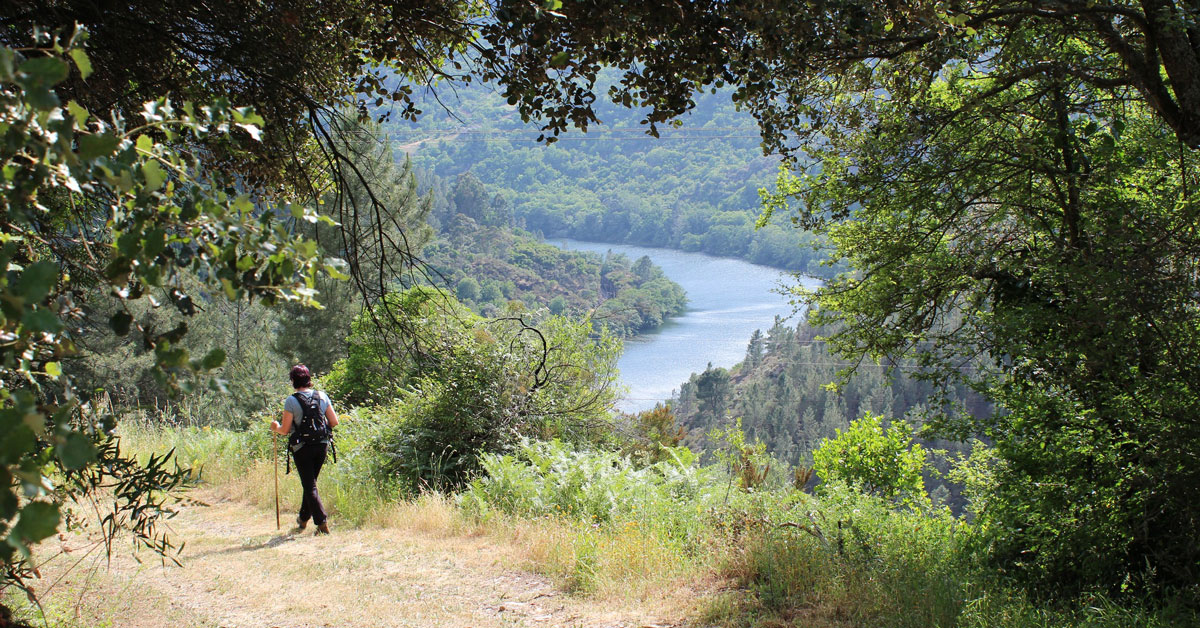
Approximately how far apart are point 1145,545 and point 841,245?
4.84 metres

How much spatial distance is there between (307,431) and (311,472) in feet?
1.30

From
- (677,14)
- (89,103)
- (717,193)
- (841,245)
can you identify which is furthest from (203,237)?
(717,193)

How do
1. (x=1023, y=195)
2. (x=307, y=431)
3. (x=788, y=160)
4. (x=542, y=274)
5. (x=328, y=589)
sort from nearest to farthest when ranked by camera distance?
1. (x=328, y=589)
2. (x=788, y=160)
3. (x=307, y=431)
4. (x=1023, y=195)
5. (x=542, y=274)

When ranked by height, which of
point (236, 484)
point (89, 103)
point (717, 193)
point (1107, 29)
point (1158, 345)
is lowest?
point (236, 484)

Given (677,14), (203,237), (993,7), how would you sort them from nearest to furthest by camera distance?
(203,237) → (677,14) → (993,7)

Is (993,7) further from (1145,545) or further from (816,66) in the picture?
(1145,545)

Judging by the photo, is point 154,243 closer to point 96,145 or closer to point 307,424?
point 96,145

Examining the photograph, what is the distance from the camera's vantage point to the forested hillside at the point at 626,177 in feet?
169

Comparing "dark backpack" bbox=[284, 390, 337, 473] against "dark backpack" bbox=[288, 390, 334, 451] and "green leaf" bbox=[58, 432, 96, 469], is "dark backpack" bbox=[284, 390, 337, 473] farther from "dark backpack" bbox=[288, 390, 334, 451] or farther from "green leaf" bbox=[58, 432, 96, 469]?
"green leaf" bbox=[58, 432, 96, 469]

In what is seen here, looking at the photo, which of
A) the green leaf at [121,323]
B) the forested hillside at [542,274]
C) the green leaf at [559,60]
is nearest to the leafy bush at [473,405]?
the green leaf at [559,60]

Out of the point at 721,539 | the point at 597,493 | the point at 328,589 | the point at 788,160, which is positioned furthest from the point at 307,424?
the point at 788,160

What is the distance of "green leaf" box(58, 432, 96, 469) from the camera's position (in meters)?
1.16

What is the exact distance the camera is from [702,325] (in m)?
41.6

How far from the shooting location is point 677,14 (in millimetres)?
3732
